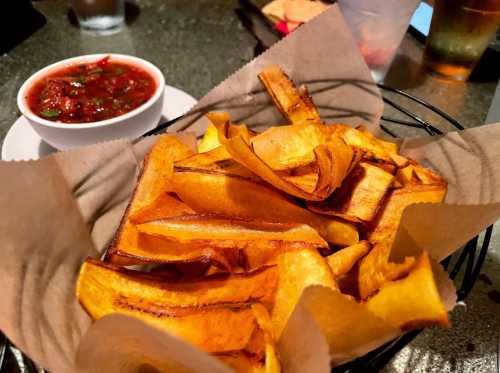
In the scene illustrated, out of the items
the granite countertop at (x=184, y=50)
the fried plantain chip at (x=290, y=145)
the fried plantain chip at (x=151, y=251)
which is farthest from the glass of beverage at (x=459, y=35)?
the fried plantain chip at (x=151, y=251)

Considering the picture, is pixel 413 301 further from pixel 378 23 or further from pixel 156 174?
pixel 378 23

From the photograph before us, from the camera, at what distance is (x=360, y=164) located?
2.45 feet

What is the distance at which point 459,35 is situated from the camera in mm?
1458

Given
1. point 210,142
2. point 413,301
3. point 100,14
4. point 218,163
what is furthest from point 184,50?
point 413,301

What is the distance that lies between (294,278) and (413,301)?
5.3 inches

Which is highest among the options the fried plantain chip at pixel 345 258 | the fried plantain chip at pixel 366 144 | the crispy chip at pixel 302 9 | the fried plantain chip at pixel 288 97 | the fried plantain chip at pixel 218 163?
the fried plantain chip at pixel 366 144

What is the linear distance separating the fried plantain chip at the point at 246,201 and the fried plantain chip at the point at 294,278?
9 centimetres

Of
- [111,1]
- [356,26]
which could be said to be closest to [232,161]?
[356,26]

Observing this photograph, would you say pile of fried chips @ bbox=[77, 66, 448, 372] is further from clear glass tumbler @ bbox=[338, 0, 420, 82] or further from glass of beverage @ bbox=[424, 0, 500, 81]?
glass of beverage @ bbox=[424, 0, 500, 81]

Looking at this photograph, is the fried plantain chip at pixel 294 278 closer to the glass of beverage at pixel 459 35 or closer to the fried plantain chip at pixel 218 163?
the fried plantain chip at pixel 218 163

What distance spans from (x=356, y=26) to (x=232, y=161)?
84 centimetres

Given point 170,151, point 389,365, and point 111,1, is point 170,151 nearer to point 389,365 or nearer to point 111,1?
point 389,365

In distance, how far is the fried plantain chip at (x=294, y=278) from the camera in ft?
1.95

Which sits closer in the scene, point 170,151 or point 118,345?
point 118,345
